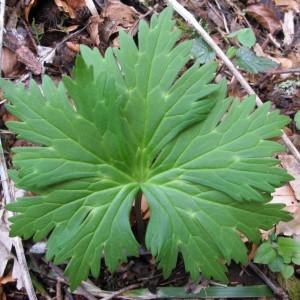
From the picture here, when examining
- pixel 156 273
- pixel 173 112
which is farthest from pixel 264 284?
pixel 173 112

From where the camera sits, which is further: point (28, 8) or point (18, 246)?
point (28, 8)

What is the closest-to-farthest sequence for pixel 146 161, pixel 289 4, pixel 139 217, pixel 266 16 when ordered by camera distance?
1. pixel 146 161
2. pixel 139 217
3. pixel 266 16
4. pixel 289 4

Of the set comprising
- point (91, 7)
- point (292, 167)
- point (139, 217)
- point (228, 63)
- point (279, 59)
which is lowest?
point (292, 167)

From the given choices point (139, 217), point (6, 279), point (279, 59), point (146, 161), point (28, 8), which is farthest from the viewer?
point (279, 59)

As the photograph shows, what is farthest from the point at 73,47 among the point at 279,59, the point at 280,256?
the point at 280,256

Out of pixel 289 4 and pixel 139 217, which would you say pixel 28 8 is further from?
pixel 289 4

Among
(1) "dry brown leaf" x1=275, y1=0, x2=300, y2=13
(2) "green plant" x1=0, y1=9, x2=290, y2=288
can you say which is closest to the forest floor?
(1) "dry brown leaf" x1=275, y1=0, x2=300, y2=13

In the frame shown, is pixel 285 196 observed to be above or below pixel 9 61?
below
